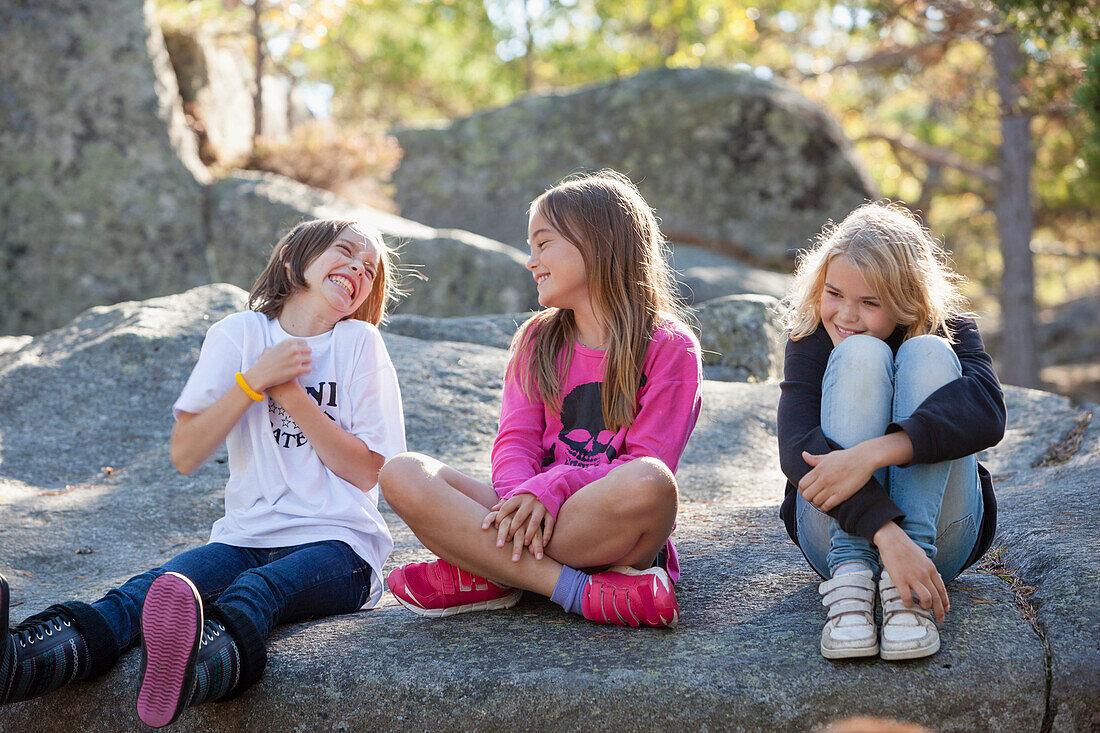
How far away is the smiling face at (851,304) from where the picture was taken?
2256 mm

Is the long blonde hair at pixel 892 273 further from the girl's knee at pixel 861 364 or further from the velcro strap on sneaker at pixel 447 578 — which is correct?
the velcro strap on sneaker at pixel 447 578

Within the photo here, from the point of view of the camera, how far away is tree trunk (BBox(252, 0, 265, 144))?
7762mm

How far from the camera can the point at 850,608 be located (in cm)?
192

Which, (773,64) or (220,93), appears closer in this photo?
(220,93)

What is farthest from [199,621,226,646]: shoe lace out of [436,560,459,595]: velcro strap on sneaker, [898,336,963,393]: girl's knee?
[898,336,963,393]: girl's knee

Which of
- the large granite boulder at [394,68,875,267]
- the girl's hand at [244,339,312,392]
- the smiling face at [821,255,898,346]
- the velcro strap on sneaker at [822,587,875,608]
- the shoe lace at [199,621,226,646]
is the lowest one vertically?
the shoe lace at [199,621,226,646]

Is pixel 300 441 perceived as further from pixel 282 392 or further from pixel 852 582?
pixel 852 582

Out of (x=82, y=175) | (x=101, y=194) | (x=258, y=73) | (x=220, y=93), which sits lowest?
(x=101, y=194)

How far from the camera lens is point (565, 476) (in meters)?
2.20

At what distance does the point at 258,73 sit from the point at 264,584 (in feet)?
21.9

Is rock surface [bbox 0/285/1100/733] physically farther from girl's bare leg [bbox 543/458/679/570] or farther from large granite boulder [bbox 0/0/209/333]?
large granite boulder [bbox 0/0/209/333]

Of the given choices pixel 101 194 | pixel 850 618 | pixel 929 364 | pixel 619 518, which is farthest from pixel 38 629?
pixel 101 194

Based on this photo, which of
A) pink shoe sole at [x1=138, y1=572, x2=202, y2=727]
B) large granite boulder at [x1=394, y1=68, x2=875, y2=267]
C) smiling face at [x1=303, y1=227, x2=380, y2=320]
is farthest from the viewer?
large granite boulder at [x1=394, y1=68, x2=875, y2=267]

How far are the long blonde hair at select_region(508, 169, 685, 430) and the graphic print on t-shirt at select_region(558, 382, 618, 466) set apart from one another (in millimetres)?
31
